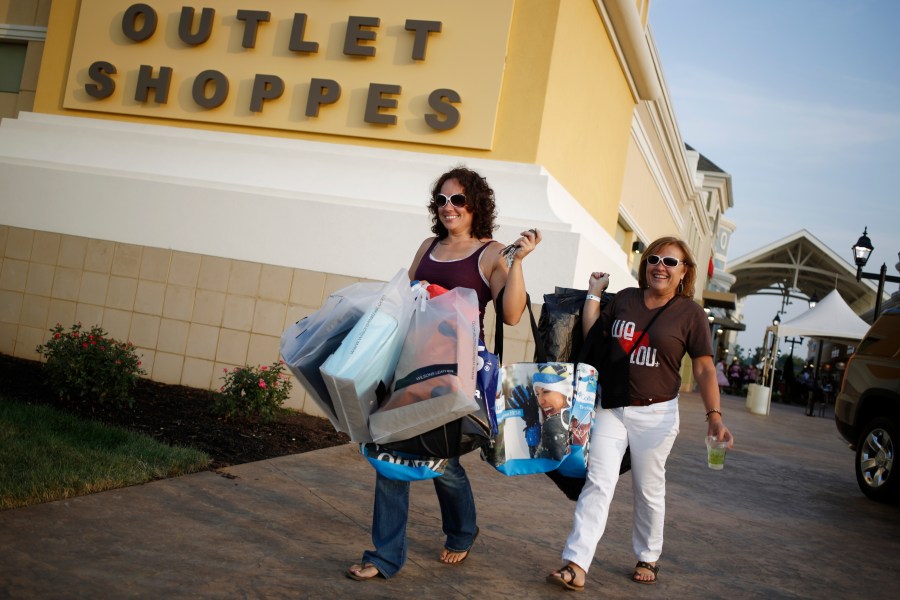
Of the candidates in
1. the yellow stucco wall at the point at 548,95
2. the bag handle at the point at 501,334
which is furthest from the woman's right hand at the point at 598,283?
the yellow stucco wall at the point at 548,95

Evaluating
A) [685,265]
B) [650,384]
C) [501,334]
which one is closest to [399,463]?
[501,334]

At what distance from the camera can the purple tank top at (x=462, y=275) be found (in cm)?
425

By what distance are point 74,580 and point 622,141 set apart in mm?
11421

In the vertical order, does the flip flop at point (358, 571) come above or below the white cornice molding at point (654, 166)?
below

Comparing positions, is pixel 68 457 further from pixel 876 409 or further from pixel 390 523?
pixel 876 409

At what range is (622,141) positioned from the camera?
1354 centimetres

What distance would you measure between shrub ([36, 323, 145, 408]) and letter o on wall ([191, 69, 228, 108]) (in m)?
3.54

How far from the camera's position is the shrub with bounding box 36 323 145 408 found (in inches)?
280

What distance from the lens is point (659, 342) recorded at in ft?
15.0

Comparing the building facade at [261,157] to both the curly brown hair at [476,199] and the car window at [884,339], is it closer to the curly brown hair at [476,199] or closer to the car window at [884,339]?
the car window at [884,339]

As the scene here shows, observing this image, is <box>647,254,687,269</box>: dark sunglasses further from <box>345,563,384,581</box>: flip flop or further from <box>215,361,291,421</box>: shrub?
<box>215,361,291,421</box>: shrub

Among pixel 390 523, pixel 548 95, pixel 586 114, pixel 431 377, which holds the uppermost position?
pixel 586 114

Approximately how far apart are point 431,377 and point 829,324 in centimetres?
2364

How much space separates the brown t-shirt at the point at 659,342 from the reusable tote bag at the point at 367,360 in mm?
1327
